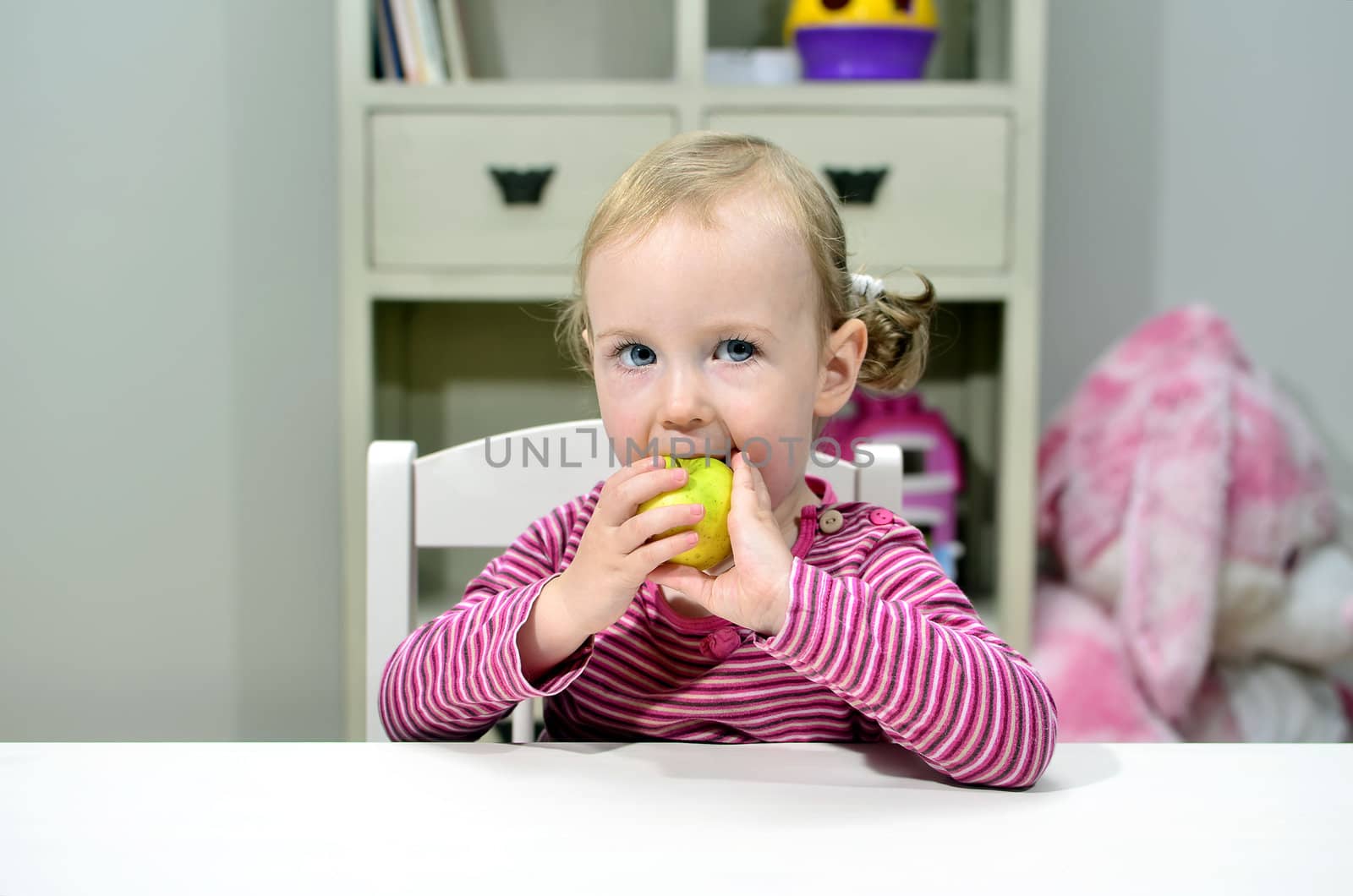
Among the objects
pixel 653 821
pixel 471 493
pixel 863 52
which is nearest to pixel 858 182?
pixel 863 52

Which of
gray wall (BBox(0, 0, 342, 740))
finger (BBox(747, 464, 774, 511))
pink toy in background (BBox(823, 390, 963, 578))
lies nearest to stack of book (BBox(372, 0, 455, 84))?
gray wall (BBox(0, 0, 342, 740))

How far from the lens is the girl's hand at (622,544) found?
623mm

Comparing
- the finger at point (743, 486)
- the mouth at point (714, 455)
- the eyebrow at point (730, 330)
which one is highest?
the eyebrow at point (730, 330)

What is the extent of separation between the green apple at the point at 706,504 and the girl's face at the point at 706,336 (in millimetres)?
27

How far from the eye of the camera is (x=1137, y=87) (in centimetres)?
191

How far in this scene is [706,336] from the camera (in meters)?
0.68

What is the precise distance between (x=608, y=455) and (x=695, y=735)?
0.26 m

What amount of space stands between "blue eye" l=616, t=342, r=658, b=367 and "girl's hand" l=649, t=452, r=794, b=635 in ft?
0.31

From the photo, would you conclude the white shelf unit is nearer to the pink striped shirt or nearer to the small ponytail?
the small ponytail

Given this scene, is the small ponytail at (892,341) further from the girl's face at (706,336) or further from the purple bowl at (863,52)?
the purple bowl at (863,52)

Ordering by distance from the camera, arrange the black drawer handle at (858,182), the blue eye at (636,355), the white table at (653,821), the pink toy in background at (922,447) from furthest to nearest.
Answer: the pink toy in background at (922,447) → the black drawer handle at (858,182) → the blue eye at (636,355) → the white table at (653,821)

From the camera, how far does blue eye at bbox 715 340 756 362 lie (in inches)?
27.1

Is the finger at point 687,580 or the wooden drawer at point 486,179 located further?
the wooden drawer at point 486,179

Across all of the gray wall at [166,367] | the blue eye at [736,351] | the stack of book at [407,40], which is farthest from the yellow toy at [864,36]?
the blue eye at [736,351]
